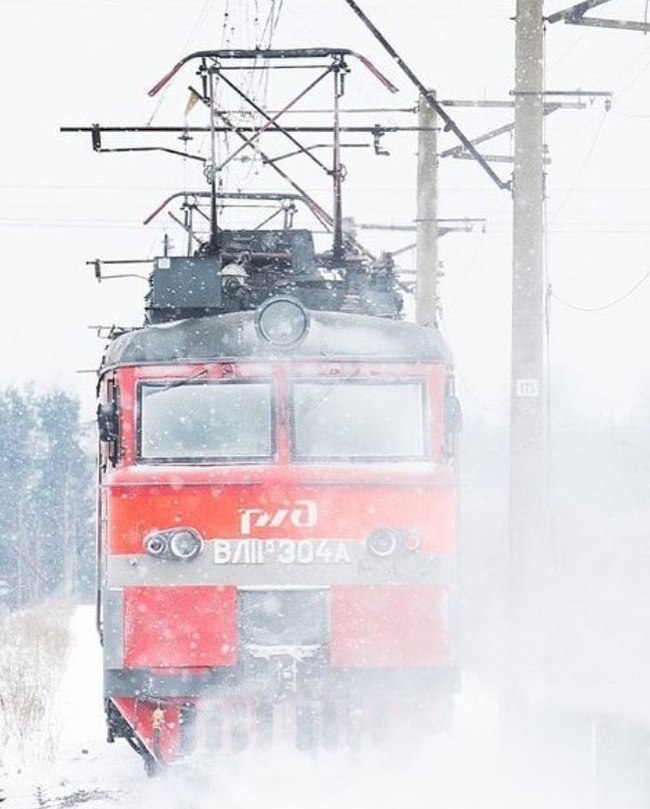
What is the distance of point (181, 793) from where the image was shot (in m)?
8.96

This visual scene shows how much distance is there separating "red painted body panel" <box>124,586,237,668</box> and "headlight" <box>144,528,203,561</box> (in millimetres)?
208

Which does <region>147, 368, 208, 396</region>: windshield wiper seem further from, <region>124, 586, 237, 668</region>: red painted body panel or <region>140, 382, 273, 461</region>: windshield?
<region>124, 586, 237, 668</region>: red painted body panel

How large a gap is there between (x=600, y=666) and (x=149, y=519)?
358 inches

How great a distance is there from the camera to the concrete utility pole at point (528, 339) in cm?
1140

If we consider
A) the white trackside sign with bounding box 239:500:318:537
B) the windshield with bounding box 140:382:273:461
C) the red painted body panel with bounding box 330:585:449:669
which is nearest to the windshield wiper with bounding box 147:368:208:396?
the windshield with bounding box 140:382:273:461

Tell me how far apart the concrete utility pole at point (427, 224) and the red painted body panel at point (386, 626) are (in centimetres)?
904

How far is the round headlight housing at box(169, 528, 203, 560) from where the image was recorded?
870 cm

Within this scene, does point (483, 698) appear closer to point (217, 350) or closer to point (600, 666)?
point (600, 666)

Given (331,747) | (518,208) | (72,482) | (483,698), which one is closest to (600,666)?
(483,698)

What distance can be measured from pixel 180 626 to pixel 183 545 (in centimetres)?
50

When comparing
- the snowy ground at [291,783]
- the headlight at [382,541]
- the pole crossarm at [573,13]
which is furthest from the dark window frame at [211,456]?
the pole crossarm at [573,13]

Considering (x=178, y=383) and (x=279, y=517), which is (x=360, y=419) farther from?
(x=178, y=383)

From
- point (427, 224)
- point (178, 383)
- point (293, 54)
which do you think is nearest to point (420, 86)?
point (293, 54)

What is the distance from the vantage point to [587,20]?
38.4ft
